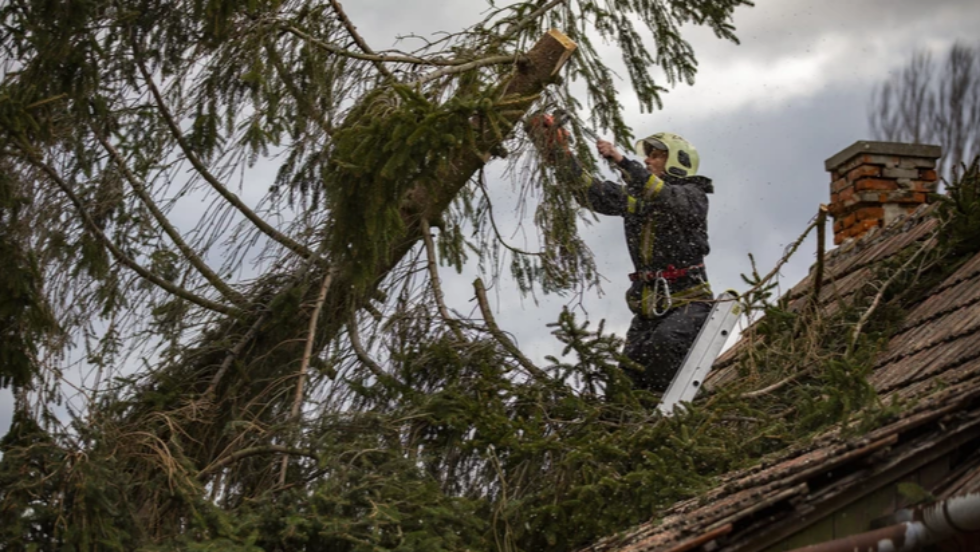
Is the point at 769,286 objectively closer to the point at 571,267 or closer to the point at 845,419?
the point at 571,267

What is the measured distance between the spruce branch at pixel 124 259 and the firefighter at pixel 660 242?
208 cm

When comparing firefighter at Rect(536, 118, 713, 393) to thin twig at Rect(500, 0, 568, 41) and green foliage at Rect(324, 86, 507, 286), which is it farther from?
green foliage at Rect(324, 86, 507, 286)

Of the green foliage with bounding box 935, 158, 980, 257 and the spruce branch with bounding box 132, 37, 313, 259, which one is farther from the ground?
the spruce branch with bounding box 132, 37, 313, 259

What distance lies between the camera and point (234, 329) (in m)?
6.99

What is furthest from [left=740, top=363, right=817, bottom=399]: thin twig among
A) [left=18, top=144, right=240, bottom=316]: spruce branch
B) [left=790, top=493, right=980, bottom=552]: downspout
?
[left=18, top=144, right=240, bottom=316]: spruce branch

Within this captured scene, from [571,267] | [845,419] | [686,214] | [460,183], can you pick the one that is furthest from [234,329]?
[845,419]

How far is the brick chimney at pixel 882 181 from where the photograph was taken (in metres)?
9.55

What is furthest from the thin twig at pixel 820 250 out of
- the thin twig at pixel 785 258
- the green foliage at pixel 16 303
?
the green foliage at pixel 16 303

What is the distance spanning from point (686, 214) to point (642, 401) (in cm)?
113

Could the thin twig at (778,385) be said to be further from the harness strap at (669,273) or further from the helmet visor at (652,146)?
the helmet visor at (652,146)

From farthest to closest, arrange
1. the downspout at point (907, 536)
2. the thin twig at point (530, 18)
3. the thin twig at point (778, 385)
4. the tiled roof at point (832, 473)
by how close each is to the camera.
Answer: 1. the thin twig at point (530, 18)
2. the thin twig at point (778, 385)
3. the tiled roof at point (832, 473)
4. the downspout at point (907, 536)

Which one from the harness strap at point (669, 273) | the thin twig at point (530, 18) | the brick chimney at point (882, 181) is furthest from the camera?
the brick chimney at point (882, 181)

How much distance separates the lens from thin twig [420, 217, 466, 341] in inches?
266

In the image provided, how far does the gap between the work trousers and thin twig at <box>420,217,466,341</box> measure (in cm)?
Answer: 102
